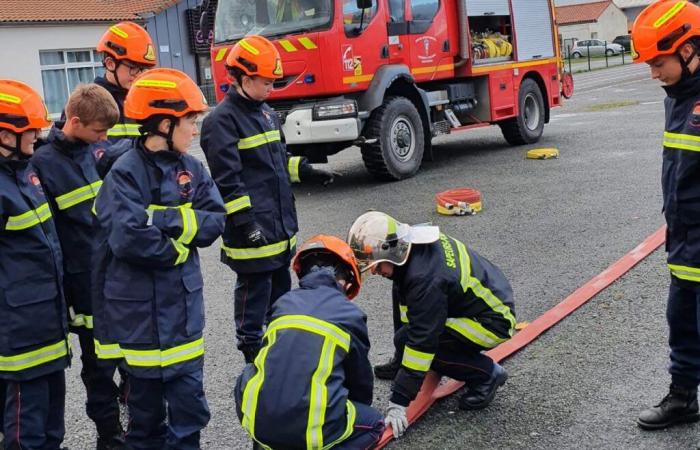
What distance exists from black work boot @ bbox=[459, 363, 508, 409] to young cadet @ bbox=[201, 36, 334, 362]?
138cm

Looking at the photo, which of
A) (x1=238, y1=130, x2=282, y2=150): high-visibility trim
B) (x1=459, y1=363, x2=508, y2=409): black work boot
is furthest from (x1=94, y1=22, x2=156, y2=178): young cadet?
(x1=459, y1=363, x2=508, y2=409): black work boot

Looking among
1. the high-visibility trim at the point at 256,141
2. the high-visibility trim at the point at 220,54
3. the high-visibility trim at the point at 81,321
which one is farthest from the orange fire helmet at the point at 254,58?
the high-visibility trim at the point at 220,54

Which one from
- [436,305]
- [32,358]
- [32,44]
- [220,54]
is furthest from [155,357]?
[32,44]

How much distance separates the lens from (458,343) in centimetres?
404

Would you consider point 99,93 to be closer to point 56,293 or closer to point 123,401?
point 56,293

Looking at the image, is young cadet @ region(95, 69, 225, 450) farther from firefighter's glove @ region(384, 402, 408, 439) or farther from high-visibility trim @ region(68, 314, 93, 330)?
firefighter's glove @ region(384, 402, 408, 439)

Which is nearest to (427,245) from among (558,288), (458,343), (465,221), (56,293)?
(458,343)

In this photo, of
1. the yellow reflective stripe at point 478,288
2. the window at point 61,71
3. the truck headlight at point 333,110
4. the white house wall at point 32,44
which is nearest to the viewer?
the yellow reflective stripe at point 478,288

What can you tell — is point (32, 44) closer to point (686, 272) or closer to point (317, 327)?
point (317, 327)

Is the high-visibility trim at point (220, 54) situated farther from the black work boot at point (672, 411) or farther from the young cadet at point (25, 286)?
the black work boot at point (672, 411)

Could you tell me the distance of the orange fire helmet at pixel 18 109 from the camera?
3355 millimetres

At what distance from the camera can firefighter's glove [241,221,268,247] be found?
15.1 ft

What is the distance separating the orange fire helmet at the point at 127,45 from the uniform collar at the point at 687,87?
2979 mm

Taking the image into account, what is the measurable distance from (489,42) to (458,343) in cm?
980
